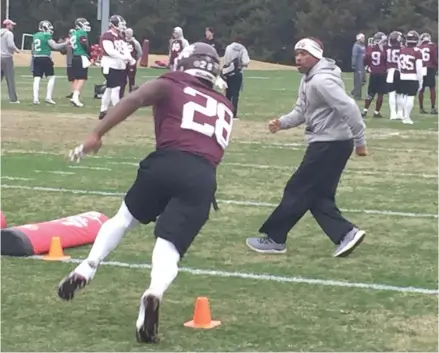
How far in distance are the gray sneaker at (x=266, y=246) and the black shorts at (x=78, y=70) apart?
1487cm

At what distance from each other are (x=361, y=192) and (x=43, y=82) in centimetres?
2313

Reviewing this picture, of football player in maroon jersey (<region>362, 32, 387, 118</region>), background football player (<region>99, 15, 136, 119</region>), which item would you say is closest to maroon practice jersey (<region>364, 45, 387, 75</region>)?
football player in maroon jersey (<region>362, 32, 387, 118</region>)

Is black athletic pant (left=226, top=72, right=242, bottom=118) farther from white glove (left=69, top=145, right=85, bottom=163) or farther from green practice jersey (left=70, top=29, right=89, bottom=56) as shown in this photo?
white glove (left=69, top=145, right=85, bottom=163)

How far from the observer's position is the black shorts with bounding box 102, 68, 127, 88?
19672mm

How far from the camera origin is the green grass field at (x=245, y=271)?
19.4ft

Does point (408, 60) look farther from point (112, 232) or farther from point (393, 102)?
point (112, 232)

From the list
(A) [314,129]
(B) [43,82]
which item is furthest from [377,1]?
(A) [314,129]

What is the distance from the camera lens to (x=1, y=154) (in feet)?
46.3

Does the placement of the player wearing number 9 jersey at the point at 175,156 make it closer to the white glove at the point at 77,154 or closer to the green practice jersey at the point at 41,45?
the white glove at the point at 77,154

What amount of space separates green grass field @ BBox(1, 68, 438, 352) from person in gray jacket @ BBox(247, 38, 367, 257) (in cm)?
20

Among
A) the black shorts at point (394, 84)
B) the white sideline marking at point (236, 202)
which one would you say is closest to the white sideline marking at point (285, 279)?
the white sideline marking at point (236, 202)

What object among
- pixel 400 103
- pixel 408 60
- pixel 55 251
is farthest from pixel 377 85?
pixel 55 251

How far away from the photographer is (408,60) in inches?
854

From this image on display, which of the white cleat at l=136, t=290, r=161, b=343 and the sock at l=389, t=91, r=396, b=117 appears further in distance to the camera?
the sock at l=389, t=91, r=396, b=117
